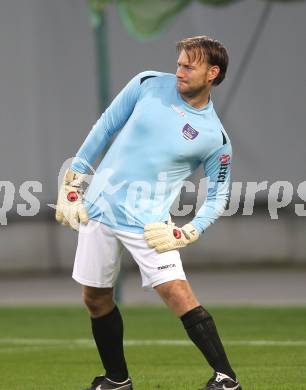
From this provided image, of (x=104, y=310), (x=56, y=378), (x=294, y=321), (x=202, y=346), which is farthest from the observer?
(x=294, y=321)

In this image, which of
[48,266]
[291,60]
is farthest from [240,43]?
[48,266]

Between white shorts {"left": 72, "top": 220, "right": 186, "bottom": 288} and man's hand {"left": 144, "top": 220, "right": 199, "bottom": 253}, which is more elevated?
man's hand {"left": 144, "top": 220, "right": 199, "bottom": 253}

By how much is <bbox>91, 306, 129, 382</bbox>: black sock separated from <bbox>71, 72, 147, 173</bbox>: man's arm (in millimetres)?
932

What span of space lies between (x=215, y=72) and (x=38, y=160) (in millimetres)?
9930

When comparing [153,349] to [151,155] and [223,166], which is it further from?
[151,155]

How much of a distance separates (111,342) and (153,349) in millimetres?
3040

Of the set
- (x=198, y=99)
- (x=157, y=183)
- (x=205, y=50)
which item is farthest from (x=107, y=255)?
(x=205, y=50)

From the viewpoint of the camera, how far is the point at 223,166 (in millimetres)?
7551

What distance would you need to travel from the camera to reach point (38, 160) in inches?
676

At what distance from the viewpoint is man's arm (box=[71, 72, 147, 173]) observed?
755 cm

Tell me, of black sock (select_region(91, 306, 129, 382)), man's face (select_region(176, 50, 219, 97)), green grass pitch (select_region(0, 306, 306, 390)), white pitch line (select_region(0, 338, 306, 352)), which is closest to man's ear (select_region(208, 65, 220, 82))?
man's face (select_region(176, 50, 219, 97))

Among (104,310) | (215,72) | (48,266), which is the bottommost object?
(48,266)

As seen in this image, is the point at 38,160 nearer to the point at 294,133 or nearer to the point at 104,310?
the point at 294,133

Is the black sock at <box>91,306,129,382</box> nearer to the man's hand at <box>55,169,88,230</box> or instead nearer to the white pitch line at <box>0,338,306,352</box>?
the man's hand at <box>55,169,88,230</box>
